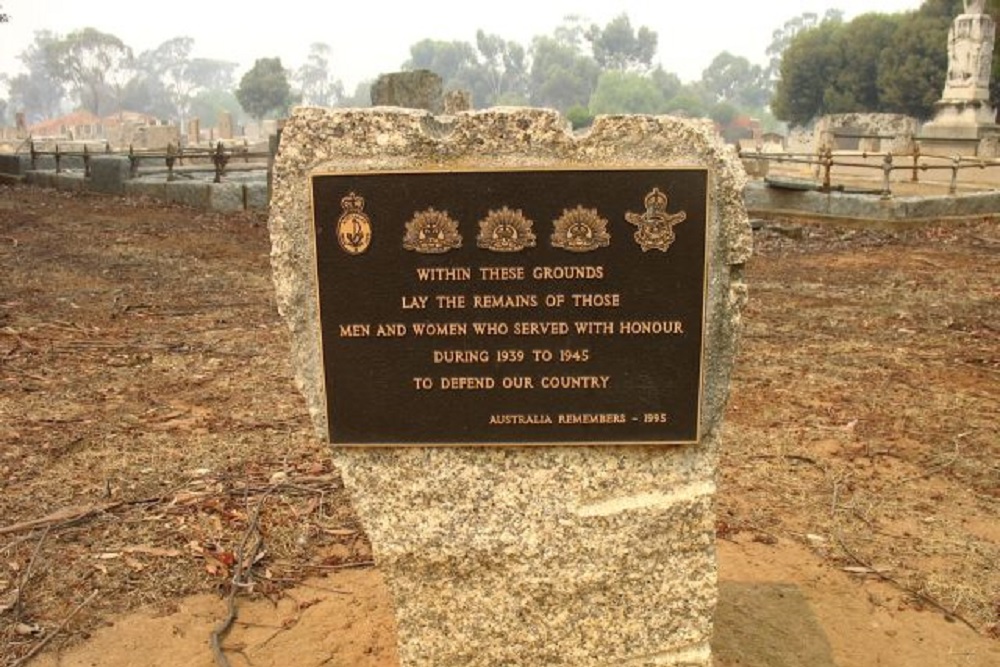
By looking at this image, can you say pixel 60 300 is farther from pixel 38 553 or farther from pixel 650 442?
pixel 650 442

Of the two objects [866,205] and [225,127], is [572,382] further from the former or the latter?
[225,127]

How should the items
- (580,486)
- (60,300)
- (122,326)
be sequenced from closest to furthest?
1. (580,486)
2. (122,326)
3. (60,300)

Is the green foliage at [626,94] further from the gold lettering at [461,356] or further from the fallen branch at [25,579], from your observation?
the gold lettering at [461,356]

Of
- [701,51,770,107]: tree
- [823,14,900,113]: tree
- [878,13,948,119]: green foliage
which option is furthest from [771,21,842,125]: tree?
[701,51,770,107]: tree

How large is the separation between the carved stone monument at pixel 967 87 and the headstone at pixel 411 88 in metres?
13.9

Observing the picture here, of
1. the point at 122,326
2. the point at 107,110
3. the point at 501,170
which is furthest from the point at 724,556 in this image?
the point at 107,110

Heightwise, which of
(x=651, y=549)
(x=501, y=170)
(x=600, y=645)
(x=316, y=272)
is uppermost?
(x=501, y=170)

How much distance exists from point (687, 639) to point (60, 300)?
814cm

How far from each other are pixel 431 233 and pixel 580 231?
499 millimetres

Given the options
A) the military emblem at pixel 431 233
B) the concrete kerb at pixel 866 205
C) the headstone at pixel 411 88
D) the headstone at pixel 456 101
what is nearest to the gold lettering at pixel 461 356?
the military emblem at pixel 431 233

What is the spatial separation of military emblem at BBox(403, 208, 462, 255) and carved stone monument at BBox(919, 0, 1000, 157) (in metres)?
23.2

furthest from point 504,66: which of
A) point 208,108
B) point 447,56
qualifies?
point 208,108

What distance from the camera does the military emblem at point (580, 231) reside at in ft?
9.97

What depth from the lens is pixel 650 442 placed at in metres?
3.23
